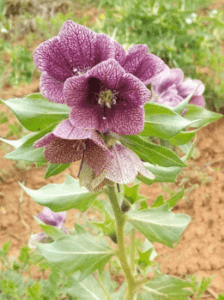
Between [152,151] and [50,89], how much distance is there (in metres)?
0.40

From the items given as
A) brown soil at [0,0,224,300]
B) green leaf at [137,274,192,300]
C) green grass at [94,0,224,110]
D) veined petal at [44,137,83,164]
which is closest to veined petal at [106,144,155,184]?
veined petal at [44,137,83,164]

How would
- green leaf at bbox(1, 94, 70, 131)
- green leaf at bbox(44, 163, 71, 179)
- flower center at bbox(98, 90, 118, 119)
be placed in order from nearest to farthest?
flower center at bbox(98, 90, 118, 119) < green leaf at bbox(1, 94, 70, 131) < green leaf at bbox(44, 163, 71, 179)

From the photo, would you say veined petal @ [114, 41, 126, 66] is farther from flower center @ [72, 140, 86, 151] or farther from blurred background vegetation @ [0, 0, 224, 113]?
blurred background vegetation @ [0, 0, 224, 113]

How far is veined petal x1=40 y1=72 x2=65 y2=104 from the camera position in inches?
39.6

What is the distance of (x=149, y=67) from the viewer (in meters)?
1.02

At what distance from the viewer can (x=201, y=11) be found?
5.14 metres

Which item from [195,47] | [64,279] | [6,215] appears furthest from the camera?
[195,47]

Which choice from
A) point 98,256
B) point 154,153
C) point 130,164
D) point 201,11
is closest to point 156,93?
point 154,153

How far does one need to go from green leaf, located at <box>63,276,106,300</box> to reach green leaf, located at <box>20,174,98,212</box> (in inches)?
32.1

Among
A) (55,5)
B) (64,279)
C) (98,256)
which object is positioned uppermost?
(55,5)

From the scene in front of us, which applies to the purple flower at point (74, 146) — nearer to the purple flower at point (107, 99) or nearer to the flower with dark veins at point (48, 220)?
the purple flower at point (107, 99)

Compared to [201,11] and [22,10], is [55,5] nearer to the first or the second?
[22,10]

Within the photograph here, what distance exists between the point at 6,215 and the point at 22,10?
3947 millimetres

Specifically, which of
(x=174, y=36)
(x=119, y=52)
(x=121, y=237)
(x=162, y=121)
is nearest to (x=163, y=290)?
(x=121, y=237)
